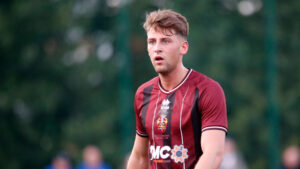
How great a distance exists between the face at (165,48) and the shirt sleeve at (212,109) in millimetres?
348

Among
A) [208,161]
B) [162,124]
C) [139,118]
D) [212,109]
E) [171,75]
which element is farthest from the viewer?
[139,118]

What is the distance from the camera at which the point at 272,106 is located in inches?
460

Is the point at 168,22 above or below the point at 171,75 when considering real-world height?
above

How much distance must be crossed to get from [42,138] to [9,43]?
2.33 meters

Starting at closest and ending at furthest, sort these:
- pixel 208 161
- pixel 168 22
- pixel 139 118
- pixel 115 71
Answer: pixel 208 161
pixel 168 22
pixel 139 118
pixel 115 71

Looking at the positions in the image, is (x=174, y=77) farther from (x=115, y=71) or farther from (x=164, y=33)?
(x=115, y=71)

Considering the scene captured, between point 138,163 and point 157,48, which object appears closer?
point 157,48

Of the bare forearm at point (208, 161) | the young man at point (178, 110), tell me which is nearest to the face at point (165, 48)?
the young man at point (178, 110)

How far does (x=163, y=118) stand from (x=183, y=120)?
19 cm

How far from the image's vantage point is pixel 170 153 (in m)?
4.08

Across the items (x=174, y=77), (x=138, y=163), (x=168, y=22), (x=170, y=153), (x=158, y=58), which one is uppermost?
(x=168, y=22)

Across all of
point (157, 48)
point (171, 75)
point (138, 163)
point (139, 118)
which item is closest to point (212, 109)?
point (171, 75)

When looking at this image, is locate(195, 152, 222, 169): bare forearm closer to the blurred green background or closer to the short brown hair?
the short brown hair

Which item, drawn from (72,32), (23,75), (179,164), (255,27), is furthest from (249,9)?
(179,164)
